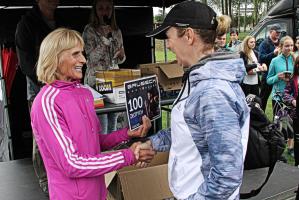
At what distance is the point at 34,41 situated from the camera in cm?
316

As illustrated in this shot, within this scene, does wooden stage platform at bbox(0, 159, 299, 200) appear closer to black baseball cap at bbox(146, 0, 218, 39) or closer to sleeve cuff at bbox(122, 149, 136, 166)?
sleeve cuff at bbox(122, 149, 136, 166)

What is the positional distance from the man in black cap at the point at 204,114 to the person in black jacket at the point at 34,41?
6.18 feet

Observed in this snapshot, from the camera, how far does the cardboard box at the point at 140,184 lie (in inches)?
93.0

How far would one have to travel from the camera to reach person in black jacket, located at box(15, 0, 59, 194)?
10.1 feet

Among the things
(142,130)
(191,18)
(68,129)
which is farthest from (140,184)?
(191,18)

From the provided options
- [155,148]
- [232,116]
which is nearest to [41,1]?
[155,148]

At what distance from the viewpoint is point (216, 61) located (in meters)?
1.31

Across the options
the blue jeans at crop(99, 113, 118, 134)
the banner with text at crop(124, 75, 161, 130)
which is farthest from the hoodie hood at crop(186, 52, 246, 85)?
the blue jeans at crop(99, 113, 118, 134)

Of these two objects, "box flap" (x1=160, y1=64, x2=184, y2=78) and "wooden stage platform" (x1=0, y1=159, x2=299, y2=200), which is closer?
"wooden stage platform" (x1=0, y1=159, x2=299, y2=200)

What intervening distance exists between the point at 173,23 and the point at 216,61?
22cm

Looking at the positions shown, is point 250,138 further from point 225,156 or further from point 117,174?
point 117,174

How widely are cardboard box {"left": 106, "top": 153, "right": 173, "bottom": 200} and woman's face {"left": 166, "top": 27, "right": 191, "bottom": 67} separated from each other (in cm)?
115

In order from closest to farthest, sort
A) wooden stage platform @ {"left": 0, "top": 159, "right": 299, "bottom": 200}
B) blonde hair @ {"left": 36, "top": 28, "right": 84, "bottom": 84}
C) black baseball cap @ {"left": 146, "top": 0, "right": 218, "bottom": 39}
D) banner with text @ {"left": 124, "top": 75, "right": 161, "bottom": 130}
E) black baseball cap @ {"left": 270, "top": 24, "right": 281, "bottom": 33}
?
1. black baseball cap @ {"left": 146, "top": 0, "right": 218, "bottom": 39}
2. blonde hair @ {"left": 36, "top": 28, "right": 84, "bottom": 84}
3. banner with text @ {"left": 124, "top": 75, "right": 161, "bottom": 130}
4. wooden stage platform @ {"left": 0, "top": 159, "right": 299, "bottom": 200}
5. black baseball cap @ {"left": 270, "top": 24, "right": 281, "bottom": 33}

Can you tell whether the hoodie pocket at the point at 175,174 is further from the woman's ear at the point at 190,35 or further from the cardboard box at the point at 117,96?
the cardboard box at the point at 117,96
